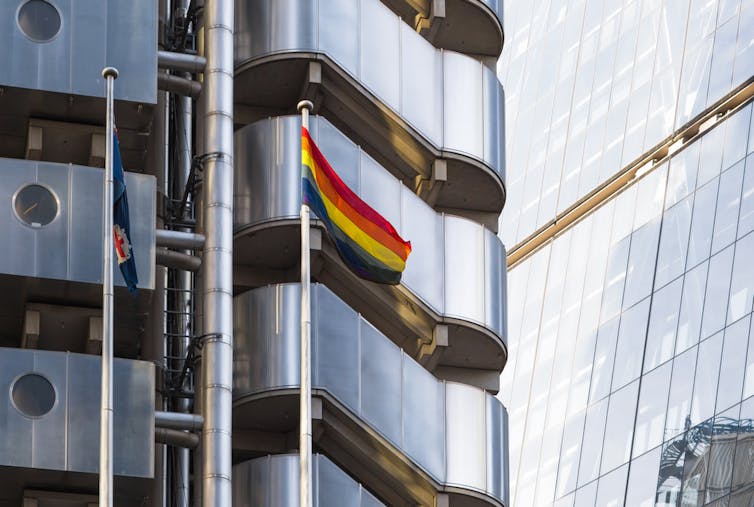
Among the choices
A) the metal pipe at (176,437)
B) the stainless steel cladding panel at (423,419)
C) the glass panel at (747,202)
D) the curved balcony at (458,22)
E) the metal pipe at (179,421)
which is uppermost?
the glass panel at (747,202)

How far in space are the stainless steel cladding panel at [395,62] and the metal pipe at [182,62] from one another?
4.37 feet

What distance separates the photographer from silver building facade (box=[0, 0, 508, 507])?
26.4m

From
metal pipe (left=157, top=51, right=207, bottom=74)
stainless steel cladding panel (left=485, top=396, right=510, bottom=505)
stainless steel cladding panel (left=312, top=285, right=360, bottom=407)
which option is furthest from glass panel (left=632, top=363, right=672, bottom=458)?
metal pipe (left=157, top=51, right=207, bottom=74)

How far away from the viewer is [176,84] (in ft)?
95.5

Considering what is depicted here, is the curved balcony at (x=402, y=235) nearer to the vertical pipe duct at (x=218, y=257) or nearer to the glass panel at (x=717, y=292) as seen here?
the vertical pipe duct at (x=218, y=257)

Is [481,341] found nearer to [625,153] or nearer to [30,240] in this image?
[30,240]

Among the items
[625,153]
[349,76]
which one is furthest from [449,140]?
[625,153]

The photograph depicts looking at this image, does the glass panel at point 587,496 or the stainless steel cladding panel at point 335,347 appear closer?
the stainless steel cladding panel at point 335,347

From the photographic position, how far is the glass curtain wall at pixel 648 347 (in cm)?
5912

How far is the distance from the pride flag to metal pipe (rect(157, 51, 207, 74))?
3200 mm

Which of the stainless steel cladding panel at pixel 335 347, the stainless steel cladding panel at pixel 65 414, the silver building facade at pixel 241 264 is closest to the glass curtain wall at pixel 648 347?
the silver building facade at pixel 241 264

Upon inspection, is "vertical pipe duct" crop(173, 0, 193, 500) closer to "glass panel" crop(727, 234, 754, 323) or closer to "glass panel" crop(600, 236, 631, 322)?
"glass panel" crop(727, 234, 754, 323)

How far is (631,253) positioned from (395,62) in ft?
129

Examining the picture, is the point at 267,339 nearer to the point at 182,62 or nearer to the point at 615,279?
the point at 182,62
